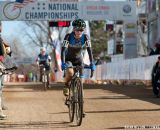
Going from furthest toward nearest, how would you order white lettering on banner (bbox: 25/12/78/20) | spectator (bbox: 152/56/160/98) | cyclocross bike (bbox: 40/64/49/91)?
1. white lettering on banner (bbox: 25/12/78/20)
2. cyclocross bike (bbox: 40/64/49/91)
3. spectator (bbox: 152/56/160/98)

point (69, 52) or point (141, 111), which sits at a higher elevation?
point (69, 52)

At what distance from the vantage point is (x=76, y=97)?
10617 millimetres

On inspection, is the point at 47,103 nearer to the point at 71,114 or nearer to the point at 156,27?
the point at 71,114

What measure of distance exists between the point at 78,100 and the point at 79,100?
0.07 meters

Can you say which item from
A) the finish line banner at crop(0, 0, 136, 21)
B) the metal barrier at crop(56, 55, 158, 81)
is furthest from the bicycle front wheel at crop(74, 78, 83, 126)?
the finish line banner at crop(0, 0, 136, 21)

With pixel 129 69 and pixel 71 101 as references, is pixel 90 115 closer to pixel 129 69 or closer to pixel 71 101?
pixel 71 101

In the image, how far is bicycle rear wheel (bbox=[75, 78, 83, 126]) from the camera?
10.3m

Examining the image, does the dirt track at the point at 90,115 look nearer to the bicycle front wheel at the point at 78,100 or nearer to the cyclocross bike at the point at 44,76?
the bicycle front wheel at the point at 78,100

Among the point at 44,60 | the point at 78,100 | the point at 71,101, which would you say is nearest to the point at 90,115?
the point at 71,101

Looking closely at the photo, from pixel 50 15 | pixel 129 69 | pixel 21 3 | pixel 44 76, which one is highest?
pixel 21 3

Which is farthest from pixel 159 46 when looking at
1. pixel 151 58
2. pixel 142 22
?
pixel 142 22

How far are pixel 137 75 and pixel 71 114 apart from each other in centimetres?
1838

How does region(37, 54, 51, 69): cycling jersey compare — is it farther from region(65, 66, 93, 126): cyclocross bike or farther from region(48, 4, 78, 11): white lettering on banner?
region(65, 66, 93, 126): cyclocross bike

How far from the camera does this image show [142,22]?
61.9 m
